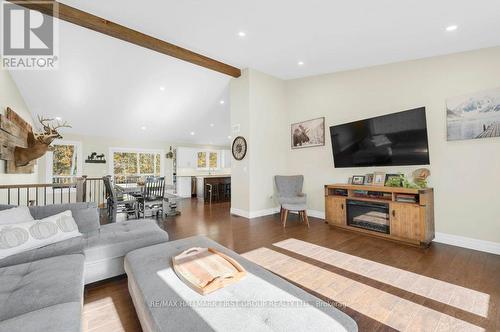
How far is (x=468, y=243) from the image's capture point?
3.00 meters

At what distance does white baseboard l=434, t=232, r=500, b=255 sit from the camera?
2.81 m

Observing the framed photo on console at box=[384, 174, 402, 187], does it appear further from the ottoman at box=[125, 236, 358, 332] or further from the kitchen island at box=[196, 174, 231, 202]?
the kitchen island at box=[196, 174, 231, 202]

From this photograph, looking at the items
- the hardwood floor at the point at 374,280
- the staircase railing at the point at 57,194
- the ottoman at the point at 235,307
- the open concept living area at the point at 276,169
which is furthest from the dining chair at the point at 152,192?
the ottoman at the point at 235,307

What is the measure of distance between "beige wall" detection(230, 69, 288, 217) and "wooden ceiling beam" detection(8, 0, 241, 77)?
0.80m

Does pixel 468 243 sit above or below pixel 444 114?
below

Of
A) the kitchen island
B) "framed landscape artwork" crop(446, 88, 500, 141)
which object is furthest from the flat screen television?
the kitchen island

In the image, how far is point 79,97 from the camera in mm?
5246

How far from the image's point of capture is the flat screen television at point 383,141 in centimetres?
326

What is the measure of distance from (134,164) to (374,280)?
8418 millimetres

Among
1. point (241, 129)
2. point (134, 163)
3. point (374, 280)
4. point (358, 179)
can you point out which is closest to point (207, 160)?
point (134, 163)

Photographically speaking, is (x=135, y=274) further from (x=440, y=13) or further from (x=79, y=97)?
(x=79, y=97)

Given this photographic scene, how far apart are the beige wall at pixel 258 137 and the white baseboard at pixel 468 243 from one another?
313 cm

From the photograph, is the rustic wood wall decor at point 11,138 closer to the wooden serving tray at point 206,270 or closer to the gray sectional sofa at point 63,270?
the gray sectional sofa at point 63,270

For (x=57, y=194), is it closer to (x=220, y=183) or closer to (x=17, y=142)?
(x=17, y=142)
